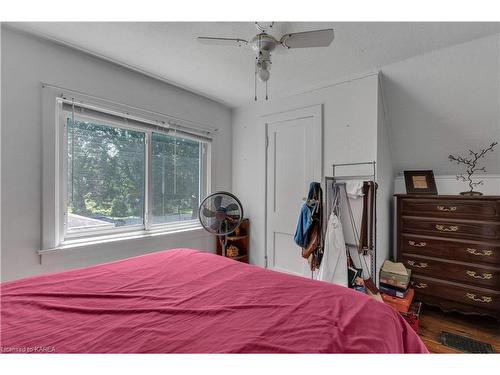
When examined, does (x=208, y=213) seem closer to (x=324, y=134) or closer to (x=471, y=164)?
(x=324, y=134)

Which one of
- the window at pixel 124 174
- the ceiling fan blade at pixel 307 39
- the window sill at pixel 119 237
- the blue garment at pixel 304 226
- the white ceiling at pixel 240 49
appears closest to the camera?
the ceiling fan blade at pixel 307 39

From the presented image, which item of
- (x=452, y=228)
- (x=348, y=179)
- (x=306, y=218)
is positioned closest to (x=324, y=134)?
(x=348, y=179)

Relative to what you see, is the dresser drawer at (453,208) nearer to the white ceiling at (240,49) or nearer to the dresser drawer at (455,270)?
the dresser drawer at (455,270)

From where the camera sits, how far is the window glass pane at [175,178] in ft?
8.75

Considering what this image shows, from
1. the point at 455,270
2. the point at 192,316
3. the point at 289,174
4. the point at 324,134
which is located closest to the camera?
the point at 192,316

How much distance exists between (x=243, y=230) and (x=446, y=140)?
243 cm

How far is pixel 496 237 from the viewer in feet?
6.59

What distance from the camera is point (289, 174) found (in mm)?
2896

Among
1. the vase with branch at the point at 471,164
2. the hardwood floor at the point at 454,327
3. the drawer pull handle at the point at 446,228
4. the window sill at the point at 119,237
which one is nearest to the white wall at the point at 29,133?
the window sill at the point at 119,237

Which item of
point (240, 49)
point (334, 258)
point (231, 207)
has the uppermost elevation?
point (240, 49)

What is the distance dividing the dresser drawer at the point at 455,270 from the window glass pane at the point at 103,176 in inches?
110

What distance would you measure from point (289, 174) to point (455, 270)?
178 cm
